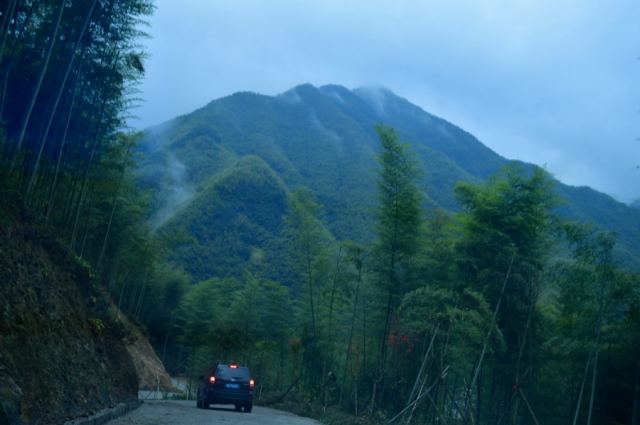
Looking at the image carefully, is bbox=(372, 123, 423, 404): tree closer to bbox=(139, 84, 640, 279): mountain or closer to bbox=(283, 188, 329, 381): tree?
bbox=(139, 84, 640, 279): mountain

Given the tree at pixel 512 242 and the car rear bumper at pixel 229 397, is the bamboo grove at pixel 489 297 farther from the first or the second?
the car rear bumper at pixel 229 397

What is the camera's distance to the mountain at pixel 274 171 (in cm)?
4719

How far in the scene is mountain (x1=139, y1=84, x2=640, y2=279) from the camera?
4719 cm

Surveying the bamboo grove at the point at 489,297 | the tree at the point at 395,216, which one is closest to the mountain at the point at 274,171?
the tree at the point at 395,216

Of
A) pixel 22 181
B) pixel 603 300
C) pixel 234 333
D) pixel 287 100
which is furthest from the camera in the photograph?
pixel 287 100

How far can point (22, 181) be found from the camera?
998 centimetres

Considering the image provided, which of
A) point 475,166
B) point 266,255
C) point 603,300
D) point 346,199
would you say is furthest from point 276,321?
point 475,166

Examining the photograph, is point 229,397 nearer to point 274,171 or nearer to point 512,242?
point 512,242

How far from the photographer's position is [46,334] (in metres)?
6.45

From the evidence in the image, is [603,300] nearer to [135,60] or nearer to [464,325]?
[464,325]

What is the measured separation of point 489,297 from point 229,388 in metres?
6.78

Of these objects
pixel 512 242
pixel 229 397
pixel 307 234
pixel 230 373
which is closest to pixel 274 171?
pixel 307 234

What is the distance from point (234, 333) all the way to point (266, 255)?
24.7 metres

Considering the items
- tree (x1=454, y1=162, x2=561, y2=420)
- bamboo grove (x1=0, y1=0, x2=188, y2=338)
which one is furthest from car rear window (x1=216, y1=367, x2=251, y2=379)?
tree (x1=454, y1=162, x2=561, y2=420)
